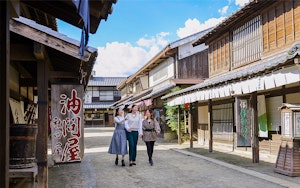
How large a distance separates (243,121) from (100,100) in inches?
1857

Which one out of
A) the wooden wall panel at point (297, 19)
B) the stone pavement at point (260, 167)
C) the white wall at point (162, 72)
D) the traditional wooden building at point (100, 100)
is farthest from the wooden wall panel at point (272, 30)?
the traditional wooden building at point (100, 100)

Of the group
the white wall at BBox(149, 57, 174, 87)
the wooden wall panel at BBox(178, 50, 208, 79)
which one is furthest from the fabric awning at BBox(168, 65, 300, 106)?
the white wall at BBox(149, 57, 174, 87)

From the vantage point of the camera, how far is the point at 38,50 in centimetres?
635

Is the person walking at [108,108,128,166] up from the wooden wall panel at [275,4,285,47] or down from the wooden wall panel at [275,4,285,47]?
down

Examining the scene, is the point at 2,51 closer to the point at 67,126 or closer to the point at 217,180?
the point at 67,126

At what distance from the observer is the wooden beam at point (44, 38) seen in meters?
5.94

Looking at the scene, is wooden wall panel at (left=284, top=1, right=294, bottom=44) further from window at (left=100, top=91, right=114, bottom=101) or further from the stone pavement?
window at (left=100, top=91, right=114, bottom=101)

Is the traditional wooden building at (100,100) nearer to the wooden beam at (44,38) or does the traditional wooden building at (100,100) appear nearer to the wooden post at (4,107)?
the wooden beam at (44,38)

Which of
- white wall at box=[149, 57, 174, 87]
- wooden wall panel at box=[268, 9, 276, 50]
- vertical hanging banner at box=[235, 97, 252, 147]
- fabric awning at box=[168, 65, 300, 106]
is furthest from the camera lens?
white wall at box=[149, 57, 174, 87]

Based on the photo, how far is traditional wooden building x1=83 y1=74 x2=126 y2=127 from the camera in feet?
179

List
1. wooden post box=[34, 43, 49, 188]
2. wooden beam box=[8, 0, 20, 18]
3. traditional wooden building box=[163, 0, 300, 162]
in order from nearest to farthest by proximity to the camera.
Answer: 1. wooden beam box=[8, 0, 20, 18]
2. wooden post box=[34, 43, 49, 188]
3. traditional wooden building box=[163, 0, 300, 162]

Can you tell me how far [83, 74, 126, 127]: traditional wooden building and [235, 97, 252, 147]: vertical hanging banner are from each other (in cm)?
4233

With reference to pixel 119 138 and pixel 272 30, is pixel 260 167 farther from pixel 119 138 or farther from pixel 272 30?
pixel 272 30

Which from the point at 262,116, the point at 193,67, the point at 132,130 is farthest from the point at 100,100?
the point at 132,130
